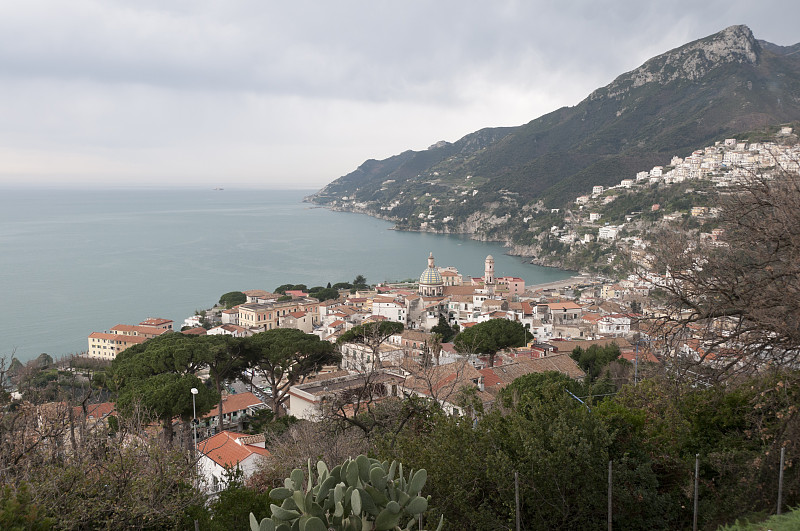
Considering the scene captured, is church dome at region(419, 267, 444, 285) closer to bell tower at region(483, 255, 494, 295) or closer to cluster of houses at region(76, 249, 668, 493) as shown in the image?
cluster of houses at region(76, 249, 668, 493)

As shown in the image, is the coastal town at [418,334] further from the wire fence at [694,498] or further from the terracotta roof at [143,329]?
the wire fence at [694,498]

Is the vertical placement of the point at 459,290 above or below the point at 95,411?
below

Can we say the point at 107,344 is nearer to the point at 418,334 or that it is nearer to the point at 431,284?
the point at 418,334

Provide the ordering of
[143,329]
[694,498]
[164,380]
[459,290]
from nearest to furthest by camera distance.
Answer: [694,498]
[164,380]
[143,329]
[459,290]

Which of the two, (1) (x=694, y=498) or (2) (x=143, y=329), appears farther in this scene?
(2) (x=143, y=329)

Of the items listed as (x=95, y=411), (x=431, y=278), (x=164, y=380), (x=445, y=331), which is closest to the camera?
(x=95, y=411)

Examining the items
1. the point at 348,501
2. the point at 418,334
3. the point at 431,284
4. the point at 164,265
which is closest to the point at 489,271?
the point at 431,284

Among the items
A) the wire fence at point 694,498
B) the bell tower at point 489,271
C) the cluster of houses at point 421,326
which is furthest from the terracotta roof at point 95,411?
the bell tower at point 489,271
